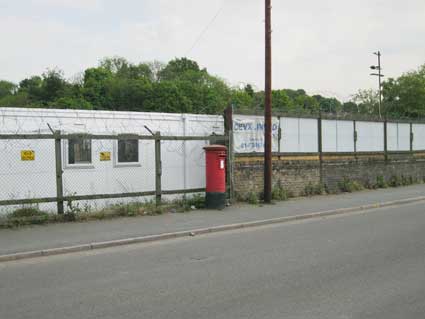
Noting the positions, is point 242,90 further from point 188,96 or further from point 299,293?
point 299,293

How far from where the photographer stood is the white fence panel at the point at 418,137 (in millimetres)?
24078

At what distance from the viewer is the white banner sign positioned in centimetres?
1584

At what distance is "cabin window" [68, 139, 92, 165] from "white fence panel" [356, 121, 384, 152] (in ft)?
38.1

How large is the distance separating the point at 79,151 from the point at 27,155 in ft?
4.61

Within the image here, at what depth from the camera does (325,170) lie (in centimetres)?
1886

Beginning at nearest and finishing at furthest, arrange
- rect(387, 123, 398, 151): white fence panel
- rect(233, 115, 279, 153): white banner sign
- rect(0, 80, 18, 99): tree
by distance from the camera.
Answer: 1. rect(233, 115, 279, 153): white banner sign
2. rect(387, 123, 398, 151): white fence panel
3. rect(0, 80, 18, 99): tree

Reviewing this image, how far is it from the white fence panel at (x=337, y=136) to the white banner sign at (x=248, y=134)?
3.56 m

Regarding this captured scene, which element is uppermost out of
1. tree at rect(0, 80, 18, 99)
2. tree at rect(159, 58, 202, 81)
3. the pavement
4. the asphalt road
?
tree at rect(159, 58, 202, 81)

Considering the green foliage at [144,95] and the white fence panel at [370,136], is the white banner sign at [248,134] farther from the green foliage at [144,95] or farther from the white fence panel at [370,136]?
the green foliage at [144,95]

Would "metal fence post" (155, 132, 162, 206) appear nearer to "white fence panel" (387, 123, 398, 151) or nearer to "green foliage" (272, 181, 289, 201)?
"green foliage" (272, 181, 289, 201)

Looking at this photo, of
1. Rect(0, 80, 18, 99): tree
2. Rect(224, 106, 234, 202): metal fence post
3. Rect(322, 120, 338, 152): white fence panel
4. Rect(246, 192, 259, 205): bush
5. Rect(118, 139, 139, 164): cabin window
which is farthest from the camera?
Rect(0, 80, 18, 99): tree

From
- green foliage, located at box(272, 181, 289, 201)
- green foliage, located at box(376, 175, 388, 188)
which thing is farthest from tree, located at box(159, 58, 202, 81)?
green foliage, located at box(272, 181, 289, 201)

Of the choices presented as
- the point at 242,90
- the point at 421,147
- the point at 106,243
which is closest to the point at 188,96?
the point at 242,90

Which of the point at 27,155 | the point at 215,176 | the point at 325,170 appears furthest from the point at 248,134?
the point at 27,155
